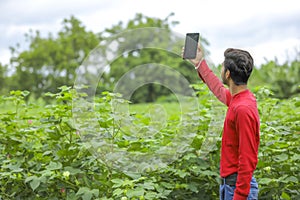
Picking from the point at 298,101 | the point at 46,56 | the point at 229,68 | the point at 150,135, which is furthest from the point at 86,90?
the point at 46,56

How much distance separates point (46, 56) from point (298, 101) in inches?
561

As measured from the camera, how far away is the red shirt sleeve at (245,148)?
2352mm

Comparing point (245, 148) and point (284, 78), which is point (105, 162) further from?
point (284, 78)

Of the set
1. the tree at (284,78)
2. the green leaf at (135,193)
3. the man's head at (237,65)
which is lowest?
the green leaf at (135,193)

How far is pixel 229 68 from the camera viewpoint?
8.19ft

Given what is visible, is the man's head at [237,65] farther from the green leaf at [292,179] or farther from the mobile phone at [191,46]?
the green leaf at [292,179]

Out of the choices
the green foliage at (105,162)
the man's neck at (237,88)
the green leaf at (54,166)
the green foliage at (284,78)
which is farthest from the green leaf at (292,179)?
the green foliage at (284,78)

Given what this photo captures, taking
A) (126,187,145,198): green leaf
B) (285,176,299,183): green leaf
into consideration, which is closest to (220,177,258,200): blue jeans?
(126,187,145,198): green leaf

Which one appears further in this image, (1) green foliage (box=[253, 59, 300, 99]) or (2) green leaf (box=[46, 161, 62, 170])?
A: (1) green foliage (box=[253, 59, 300, 99])

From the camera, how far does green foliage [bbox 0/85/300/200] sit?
10.4 feet

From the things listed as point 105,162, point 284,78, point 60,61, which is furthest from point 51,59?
point 105,162

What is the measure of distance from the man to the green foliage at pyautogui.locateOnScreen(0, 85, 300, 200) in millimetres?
629

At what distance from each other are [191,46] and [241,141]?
0.72 metres

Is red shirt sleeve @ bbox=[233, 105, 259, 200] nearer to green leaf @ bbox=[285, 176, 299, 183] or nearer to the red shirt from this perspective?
the red shirt
